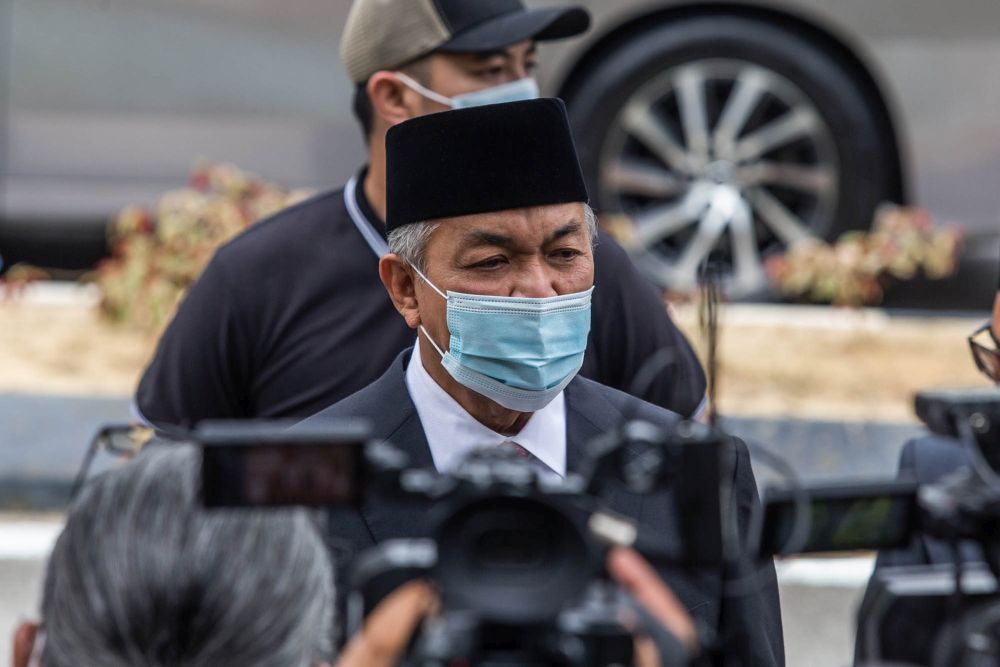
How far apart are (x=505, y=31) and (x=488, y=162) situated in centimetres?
109

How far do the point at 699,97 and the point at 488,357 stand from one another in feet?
15.3

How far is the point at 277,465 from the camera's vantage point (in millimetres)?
1458

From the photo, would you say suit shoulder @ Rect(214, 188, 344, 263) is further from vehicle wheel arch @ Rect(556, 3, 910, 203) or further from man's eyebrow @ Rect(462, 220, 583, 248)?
vehicle wheel arch @ Rect(556, 3, 910, 203)

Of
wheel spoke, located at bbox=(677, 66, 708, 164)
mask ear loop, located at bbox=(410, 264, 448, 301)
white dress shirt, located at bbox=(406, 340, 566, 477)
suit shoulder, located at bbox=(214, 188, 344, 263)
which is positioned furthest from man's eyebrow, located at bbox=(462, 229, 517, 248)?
wheel spoke, located at bbox=(677, 66, 708, 164)

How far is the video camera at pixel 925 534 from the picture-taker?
4.93ft

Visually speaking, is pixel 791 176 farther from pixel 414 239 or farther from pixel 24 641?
pixel 24 641

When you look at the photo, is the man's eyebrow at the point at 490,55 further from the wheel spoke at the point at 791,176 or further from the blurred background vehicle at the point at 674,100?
the wheel spoke at the point at 791,176

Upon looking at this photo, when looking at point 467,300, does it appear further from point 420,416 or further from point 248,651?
point 248,651

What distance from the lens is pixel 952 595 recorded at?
1.56m

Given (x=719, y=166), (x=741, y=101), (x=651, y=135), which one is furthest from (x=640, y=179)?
(x=741, y=101)

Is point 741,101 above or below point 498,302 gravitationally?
below

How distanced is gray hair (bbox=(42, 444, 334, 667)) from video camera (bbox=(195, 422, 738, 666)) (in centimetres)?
11

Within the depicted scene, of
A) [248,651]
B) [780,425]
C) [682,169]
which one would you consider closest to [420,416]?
[248,651]

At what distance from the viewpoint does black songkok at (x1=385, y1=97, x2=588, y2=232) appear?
249 centimetres
